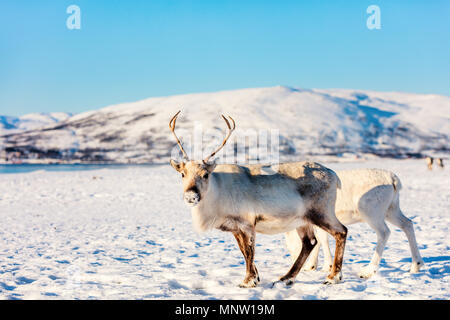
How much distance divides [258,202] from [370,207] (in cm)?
241

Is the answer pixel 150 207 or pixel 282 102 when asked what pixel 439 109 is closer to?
pixel 282 102

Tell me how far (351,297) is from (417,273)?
2.11 meters

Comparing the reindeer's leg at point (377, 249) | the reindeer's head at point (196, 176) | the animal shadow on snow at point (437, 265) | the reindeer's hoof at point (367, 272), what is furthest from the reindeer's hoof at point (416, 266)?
the reindeer's head at point (196, 176)

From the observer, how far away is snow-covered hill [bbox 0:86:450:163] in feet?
338

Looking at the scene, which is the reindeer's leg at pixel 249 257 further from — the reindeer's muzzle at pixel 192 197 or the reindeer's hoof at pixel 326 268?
the reindeer's hoof at pixel 326 268

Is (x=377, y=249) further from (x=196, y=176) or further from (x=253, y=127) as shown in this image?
(x=253, y=127)

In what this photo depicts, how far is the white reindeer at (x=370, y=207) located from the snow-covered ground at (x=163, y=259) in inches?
18.3

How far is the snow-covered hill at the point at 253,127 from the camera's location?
10306 cm

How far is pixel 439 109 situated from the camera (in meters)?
172

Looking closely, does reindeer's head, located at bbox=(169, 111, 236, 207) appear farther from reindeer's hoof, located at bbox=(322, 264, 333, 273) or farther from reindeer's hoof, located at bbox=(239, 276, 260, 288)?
reindeer's hoof, located at bbox=(322, 264, 333, 273)

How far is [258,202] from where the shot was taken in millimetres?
6852

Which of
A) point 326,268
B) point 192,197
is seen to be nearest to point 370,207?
point 326,268

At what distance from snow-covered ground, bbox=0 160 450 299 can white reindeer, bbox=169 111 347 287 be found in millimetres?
709

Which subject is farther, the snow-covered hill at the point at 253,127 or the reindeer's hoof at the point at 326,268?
the snow-covered hill at the point at 253,127
